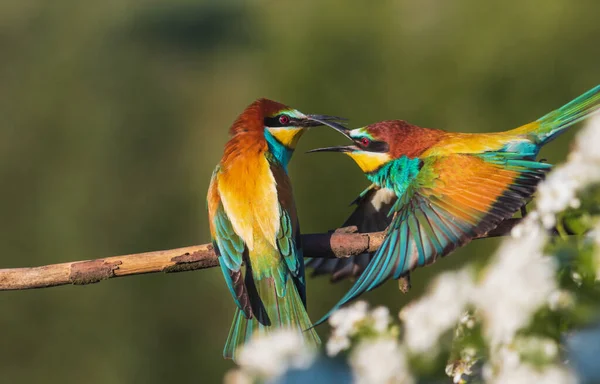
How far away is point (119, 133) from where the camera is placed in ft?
38.3

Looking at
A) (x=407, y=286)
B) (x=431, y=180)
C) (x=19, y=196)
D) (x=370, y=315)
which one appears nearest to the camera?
(x=370, y=315)

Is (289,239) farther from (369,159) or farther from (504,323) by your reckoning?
(504,323)

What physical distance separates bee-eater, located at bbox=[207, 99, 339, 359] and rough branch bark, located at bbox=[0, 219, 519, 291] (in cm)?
15

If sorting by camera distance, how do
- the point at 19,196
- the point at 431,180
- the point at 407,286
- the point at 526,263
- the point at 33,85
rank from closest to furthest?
1. the point at 526,263
2. the point at 407,286
3. the point at 431,180
4. the point at 19,196
5. the point at 33,85

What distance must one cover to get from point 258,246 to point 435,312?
1.52 meters

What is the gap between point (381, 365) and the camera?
84 centimetres

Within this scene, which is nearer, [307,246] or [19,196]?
[307,246]

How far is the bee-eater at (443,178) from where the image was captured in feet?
6.21

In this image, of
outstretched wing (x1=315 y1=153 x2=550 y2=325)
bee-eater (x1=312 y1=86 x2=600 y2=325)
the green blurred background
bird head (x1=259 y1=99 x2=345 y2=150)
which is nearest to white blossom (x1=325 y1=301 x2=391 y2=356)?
bee-eater (x1=312 y1=86 x2=600 y2=325)

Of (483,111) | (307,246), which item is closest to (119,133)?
(483,111)

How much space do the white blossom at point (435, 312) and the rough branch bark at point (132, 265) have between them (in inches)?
48.0

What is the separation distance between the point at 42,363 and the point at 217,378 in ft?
7.29

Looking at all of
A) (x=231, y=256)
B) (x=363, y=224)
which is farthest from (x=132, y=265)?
(x=363, y=224)

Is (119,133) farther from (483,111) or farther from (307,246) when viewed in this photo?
(307,246)
